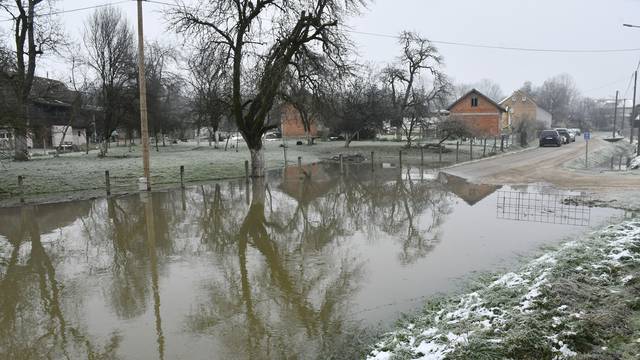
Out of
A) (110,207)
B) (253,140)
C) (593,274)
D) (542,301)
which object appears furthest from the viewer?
(253,140)

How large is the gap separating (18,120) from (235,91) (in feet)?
30.0

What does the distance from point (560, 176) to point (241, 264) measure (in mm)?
19828

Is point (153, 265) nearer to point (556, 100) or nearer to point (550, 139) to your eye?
point (550, 139)

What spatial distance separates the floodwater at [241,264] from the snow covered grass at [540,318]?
789 millimetres

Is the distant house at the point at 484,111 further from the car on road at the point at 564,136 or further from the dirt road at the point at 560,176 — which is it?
the dirt road at the point at 560,176

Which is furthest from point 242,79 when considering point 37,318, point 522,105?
point 522,105

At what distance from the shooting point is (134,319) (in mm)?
6988

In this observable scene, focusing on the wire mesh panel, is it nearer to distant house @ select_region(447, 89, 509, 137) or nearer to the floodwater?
the floodwater

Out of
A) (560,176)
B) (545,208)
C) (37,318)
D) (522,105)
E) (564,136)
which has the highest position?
(522,105)

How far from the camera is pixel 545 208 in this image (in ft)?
50.7

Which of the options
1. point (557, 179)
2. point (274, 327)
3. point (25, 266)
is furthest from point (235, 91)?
point (274, 327)

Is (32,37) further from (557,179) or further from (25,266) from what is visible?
(557,179)

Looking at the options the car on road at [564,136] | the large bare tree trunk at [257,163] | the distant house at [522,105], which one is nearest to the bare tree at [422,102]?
the car on road at [564,136]

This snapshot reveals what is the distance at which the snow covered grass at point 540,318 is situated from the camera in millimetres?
4973
